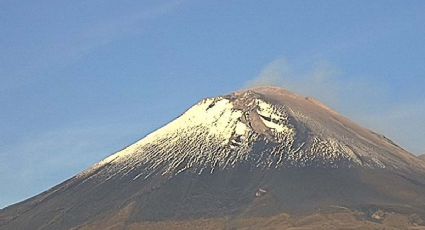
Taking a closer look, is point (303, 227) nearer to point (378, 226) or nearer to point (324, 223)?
point (324, 223)

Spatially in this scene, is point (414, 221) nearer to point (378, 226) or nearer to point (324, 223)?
point (378, 226)

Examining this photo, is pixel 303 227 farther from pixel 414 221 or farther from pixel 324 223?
pixel 414 221

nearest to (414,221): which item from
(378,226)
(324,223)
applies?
(378,226)

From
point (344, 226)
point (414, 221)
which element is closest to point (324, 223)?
point (344, 226)

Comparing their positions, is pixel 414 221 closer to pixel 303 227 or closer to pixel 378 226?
pixel 378 226
